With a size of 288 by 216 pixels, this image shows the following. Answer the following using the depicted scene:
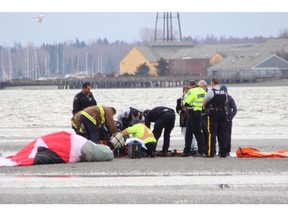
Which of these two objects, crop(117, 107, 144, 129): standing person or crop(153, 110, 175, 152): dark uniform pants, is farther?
crop(153, 110, 175, 152): dark uniform pants

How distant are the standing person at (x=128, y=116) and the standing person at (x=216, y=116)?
4.82ft

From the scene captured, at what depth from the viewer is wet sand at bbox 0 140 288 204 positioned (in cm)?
1352

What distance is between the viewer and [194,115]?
789 inches

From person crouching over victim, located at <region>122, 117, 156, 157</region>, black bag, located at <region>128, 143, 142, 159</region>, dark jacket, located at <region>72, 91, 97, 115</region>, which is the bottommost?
black bag, located at <region>128, 143, 142, 159</region>

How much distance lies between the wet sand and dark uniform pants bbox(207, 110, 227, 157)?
0.75 feet

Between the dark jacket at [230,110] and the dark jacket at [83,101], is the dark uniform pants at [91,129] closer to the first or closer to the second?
the dark jacket at [83,101]

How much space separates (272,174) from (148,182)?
2.27 metres

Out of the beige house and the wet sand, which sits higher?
the wet sand

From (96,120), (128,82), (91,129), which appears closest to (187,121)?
(96,120)

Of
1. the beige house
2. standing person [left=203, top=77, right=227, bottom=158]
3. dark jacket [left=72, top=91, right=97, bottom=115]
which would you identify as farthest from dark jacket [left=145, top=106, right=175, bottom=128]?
the beige house

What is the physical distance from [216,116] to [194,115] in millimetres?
691

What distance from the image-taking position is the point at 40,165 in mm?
18219

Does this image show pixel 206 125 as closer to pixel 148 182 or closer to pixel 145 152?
pixel 145 152

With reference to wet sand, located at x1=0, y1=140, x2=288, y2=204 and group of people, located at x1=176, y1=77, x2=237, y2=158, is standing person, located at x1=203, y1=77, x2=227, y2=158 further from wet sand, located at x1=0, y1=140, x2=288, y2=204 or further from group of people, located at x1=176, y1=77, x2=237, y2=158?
wet sand, located at x1=0, y1=140, x2=288, y2=204
